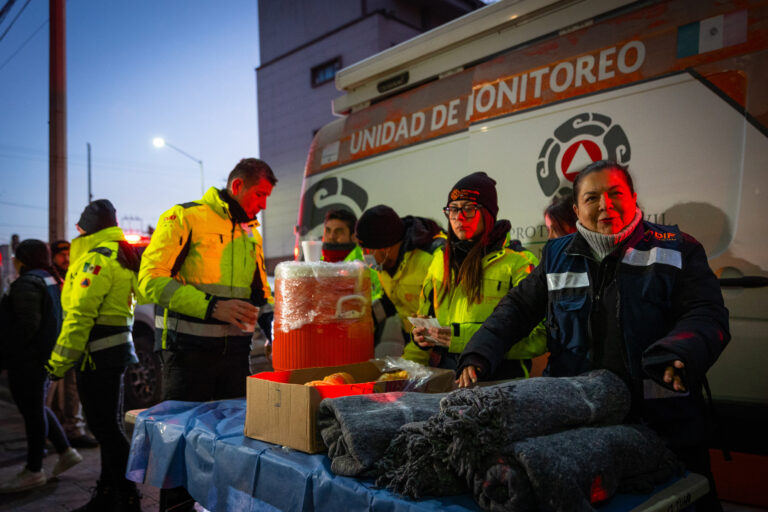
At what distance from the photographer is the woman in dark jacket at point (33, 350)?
409 centimetres

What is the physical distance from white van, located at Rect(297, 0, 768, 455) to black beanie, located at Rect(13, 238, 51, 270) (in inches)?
103

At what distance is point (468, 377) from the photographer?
1740 mm

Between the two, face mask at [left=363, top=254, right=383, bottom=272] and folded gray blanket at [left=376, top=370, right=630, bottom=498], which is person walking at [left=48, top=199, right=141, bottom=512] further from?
folded gray blanket at [left=376, top=370, right=630, bottom=498]

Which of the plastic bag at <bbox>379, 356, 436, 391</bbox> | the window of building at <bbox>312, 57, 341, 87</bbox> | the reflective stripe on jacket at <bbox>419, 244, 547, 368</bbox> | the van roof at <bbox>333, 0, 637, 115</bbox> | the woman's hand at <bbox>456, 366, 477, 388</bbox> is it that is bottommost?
the plastic bag at <bbox>379, 356, 436, 391</bbox>

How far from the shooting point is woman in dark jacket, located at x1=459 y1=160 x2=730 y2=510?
1.54m

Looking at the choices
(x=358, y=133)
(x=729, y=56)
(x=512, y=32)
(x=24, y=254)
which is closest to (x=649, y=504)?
(x=729, y=56)

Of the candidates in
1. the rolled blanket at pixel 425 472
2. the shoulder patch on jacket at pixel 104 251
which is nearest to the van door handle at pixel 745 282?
the rolled blanket at pixel 425 472

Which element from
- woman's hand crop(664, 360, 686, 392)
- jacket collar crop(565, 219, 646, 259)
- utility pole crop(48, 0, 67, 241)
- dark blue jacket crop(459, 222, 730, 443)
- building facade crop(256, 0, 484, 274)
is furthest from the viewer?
building facade crop(256, 0, 484, 274)

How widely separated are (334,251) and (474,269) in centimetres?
155

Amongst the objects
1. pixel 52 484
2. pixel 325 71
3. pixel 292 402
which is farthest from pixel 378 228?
pixel 325 71

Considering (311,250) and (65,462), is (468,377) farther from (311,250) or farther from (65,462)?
(65,462)

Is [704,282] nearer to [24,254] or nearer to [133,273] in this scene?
[133,273]

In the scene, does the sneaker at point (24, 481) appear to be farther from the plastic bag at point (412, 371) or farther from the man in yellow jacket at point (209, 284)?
the plastic bag at point (412, 371)

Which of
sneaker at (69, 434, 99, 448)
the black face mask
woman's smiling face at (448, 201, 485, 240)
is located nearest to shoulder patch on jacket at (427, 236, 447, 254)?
woman's smiling face at (448, 201, 485, 240)
